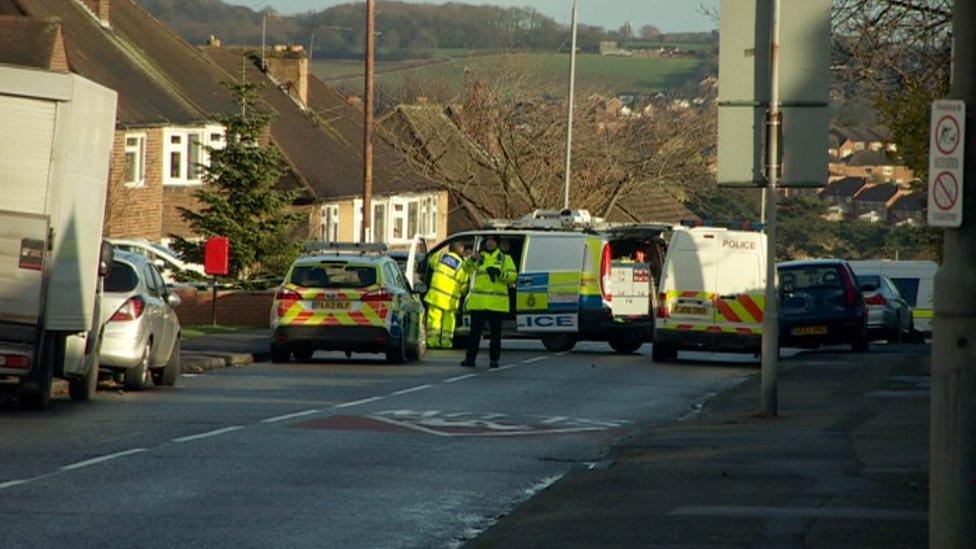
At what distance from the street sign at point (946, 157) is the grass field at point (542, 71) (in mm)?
58987

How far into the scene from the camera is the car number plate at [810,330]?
111 ft

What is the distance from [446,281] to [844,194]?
76449 mm

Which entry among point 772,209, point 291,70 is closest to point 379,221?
point 291,70

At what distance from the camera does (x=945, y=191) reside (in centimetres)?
798

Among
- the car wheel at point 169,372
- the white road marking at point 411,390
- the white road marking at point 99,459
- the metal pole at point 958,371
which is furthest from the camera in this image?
the car wheel at point 169,372

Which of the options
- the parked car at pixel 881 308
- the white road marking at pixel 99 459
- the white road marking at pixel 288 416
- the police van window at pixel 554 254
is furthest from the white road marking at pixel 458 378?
the parked car at pixel 881 308

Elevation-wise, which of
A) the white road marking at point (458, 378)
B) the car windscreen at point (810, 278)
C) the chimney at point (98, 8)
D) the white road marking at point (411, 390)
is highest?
the chimney at point (98, 8)

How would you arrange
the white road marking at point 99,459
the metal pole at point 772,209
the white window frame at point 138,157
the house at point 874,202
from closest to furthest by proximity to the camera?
the white road marking at point 99,459, the metal pole at point 772,209, the white window frame at point 138,157, the house at point 874,202

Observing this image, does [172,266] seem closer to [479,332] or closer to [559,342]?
[559,342]

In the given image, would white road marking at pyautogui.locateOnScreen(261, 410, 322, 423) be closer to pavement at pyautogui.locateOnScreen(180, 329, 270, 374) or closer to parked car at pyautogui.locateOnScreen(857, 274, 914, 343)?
pavement at pyautogui.locateOnScreen(180, 329, 270, 374)

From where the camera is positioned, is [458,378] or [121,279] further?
[458,378]

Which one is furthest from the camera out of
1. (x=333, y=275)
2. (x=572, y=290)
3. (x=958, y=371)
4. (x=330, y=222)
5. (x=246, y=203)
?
(x=330, y=222)

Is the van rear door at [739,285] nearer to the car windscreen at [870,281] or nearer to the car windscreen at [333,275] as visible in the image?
the car windscreen at [333,275]

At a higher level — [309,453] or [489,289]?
[489,289]
